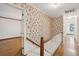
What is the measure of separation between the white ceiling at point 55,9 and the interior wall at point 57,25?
0.09m

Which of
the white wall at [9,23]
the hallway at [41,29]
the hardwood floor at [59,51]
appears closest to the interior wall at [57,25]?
the hallway at [41,29]

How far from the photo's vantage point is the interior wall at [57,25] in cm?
169

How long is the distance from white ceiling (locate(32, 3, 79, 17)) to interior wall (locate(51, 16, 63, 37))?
3.5 inches

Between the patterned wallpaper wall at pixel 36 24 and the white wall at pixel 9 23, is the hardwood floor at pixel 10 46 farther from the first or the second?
the patterned wallpaper wall at pixel 36 24

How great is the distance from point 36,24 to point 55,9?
43 cm

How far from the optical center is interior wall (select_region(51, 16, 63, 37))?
1.69m

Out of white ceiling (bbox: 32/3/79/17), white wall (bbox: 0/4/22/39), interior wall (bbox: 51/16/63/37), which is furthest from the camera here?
interior wall (bbox: 51/16/63/37)

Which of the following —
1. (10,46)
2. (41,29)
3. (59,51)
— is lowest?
(59,51)

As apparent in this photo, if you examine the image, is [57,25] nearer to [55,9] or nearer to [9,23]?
[55,9]

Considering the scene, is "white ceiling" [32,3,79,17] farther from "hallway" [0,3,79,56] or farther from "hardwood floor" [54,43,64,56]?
"hardwood floor" [54,43,64,56]

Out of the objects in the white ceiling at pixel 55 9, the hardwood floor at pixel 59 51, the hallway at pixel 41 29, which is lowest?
the hardwood floor at pixel 59 51

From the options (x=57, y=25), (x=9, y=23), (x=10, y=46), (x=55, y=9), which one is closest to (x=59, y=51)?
(x=57, y=25)

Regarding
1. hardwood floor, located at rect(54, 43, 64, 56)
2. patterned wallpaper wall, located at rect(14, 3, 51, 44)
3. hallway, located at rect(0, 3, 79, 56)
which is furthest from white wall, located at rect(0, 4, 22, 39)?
hardwood floor, located at rect(54, 43, 64, 56)

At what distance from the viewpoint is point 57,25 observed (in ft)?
5.60
